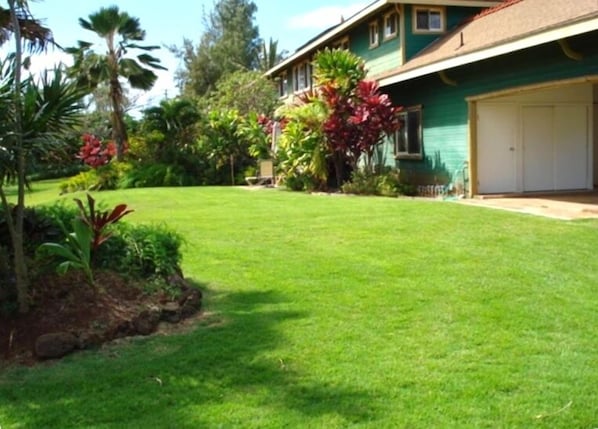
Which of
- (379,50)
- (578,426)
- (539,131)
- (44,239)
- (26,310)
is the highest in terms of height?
(379,50)

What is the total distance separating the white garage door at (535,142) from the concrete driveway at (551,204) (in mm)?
830

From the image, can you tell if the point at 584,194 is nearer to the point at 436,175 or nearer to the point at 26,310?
the point at 436,175

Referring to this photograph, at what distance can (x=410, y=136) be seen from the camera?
16.7 meters

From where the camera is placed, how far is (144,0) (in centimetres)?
1265

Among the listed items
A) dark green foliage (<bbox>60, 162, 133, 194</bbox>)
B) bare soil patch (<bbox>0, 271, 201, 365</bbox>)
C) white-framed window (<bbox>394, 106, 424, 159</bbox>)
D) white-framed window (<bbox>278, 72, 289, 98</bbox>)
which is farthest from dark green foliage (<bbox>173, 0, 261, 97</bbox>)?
bare soil patch (<bbox>0, 271, 201, 365</bbox>)

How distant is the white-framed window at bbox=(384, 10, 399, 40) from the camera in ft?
55.8

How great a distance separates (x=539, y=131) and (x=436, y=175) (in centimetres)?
245

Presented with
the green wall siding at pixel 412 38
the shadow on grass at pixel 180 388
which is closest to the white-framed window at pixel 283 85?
the green wall siding at pixel 412 38

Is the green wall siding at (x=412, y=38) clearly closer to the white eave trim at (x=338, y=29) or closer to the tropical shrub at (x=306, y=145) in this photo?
the white eave trim at (x=338, y=29)

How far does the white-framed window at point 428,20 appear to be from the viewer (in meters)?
16.7

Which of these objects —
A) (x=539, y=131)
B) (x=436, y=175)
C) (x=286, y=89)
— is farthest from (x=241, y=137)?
(x=539, y=131)

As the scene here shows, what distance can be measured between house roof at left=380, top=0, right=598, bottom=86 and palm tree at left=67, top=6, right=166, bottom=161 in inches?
458

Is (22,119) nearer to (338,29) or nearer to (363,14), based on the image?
(363,14)

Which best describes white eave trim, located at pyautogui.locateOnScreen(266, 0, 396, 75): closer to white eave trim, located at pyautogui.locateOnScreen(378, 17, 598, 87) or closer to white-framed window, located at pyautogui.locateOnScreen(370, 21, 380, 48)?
white-framed window, located at pyautogui.locateOnScreen(370, 21, 380, 48)
